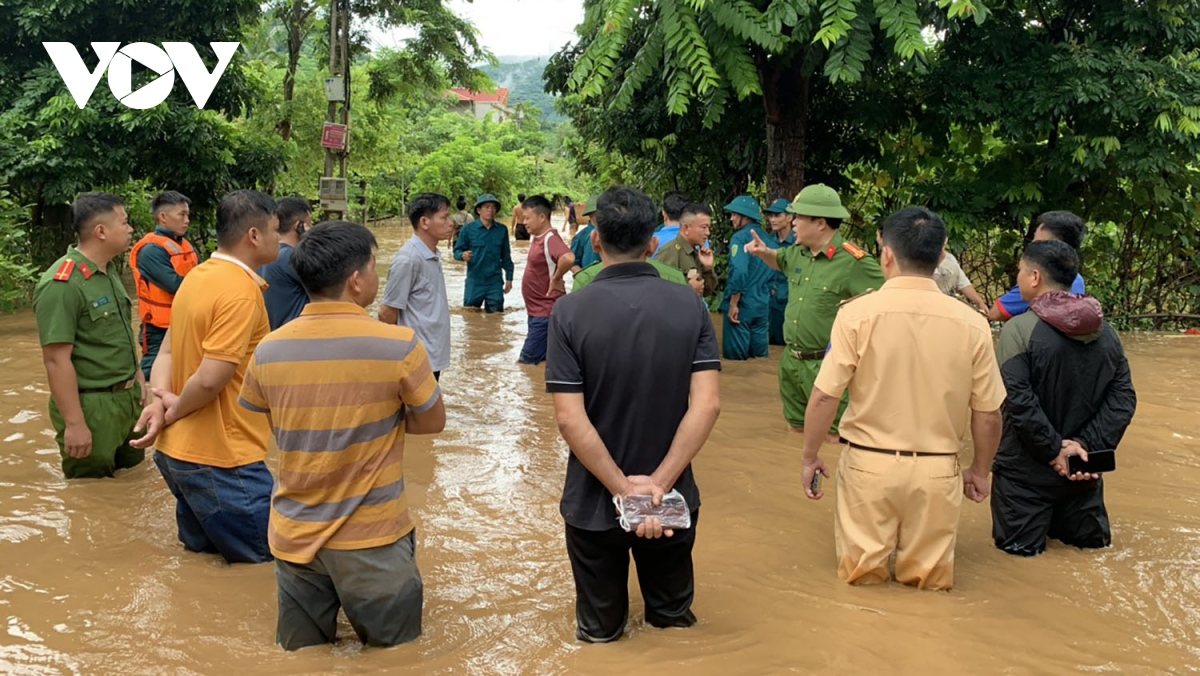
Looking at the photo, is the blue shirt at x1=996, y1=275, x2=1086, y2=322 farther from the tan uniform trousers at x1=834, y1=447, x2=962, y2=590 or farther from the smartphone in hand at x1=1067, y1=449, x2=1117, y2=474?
the tan uniform trousers at x1=834, y1=447, x2=962, y2=590

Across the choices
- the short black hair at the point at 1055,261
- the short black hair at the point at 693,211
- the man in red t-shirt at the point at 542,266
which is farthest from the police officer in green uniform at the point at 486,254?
the short black hair at the point at 1055,261

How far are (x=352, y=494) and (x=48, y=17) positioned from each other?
12.6m

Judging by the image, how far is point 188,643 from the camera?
372 cm

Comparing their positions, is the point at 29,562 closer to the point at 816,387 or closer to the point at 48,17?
the point at 816,387

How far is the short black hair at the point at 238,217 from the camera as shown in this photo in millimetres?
4340

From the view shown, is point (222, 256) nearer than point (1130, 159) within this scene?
Yes

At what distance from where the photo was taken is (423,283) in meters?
6.41

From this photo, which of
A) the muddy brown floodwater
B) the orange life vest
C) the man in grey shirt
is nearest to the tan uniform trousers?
the muddy brown floodwater

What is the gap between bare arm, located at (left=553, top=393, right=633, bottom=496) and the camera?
10.6 feet

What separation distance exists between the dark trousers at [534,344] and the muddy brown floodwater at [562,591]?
293 centimetres

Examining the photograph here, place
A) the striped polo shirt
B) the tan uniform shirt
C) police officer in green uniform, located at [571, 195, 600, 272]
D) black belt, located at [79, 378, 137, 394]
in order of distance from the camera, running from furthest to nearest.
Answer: police officer in green uniform, located at [571, 195, 600, 272] → black belt, located at [79, 378, 137, 394] → the tan uniform shirt → the striped polo shirt

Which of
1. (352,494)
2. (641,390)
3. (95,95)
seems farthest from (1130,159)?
(95,95)

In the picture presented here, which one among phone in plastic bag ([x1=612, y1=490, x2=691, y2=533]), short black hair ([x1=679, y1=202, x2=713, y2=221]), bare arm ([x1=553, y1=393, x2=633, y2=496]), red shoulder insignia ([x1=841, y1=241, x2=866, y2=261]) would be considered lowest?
phone in plastic bag ([x1=612, y1=490, x2=691, y2=533])

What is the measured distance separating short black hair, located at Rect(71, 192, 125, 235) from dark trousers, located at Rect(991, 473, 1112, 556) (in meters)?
5.24
